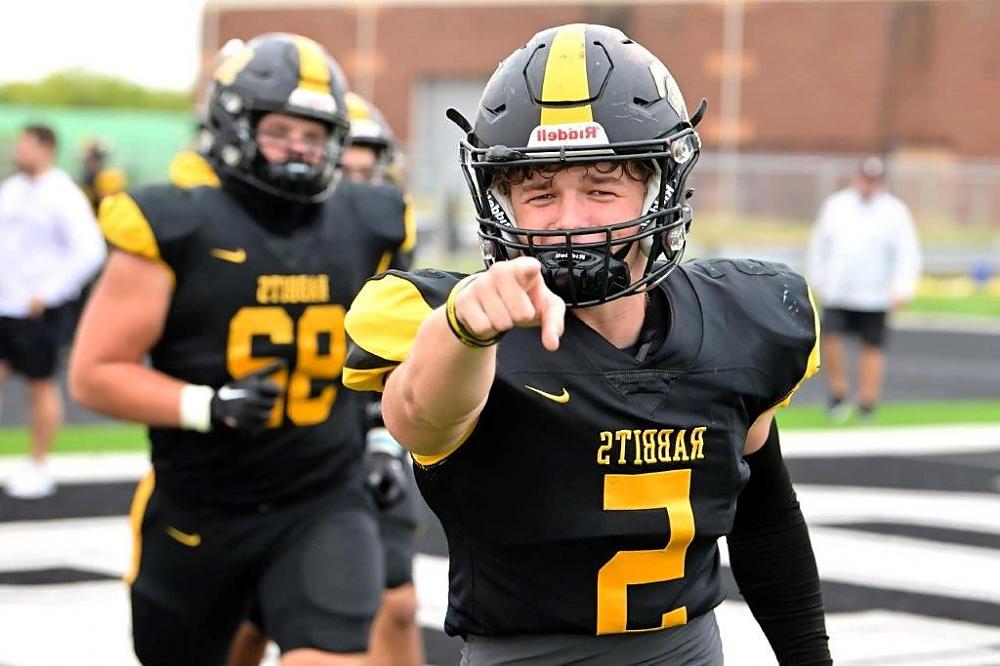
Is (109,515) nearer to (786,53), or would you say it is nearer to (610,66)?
(610,66)

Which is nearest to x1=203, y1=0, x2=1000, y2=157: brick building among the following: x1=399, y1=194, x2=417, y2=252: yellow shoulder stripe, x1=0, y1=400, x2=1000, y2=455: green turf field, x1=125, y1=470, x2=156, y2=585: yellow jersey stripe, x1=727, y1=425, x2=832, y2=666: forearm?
x1=0, y1=400, x2=1000, y2=455: green turf field

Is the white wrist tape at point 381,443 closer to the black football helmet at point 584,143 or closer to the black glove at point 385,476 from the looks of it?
the black glove at point 385,476

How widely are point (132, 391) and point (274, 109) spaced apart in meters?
0.89

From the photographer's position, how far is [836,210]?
12281 mm

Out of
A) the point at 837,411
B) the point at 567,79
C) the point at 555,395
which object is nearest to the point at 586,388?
the point at 555,395

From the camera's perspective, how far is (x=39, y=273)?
9.25 m

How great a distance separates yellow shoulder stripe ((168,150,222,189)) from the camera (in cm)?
447

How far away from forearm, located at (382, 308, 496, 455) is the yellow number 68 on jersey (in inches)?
76.8

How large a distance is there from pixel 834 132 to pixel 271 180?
30.9 metres

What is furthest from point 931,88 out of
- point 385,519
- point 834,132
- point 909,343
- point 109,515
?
point 385,519

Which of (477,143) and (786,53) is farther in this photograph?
(786,53)

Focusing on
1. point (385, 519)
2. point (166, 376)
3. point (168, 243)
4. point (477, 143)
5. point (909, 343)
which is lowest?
point (909, 343)

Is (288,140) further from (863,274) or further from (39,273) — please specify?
(863,274)

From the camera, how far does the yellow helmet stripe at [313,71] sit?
4508 mm
